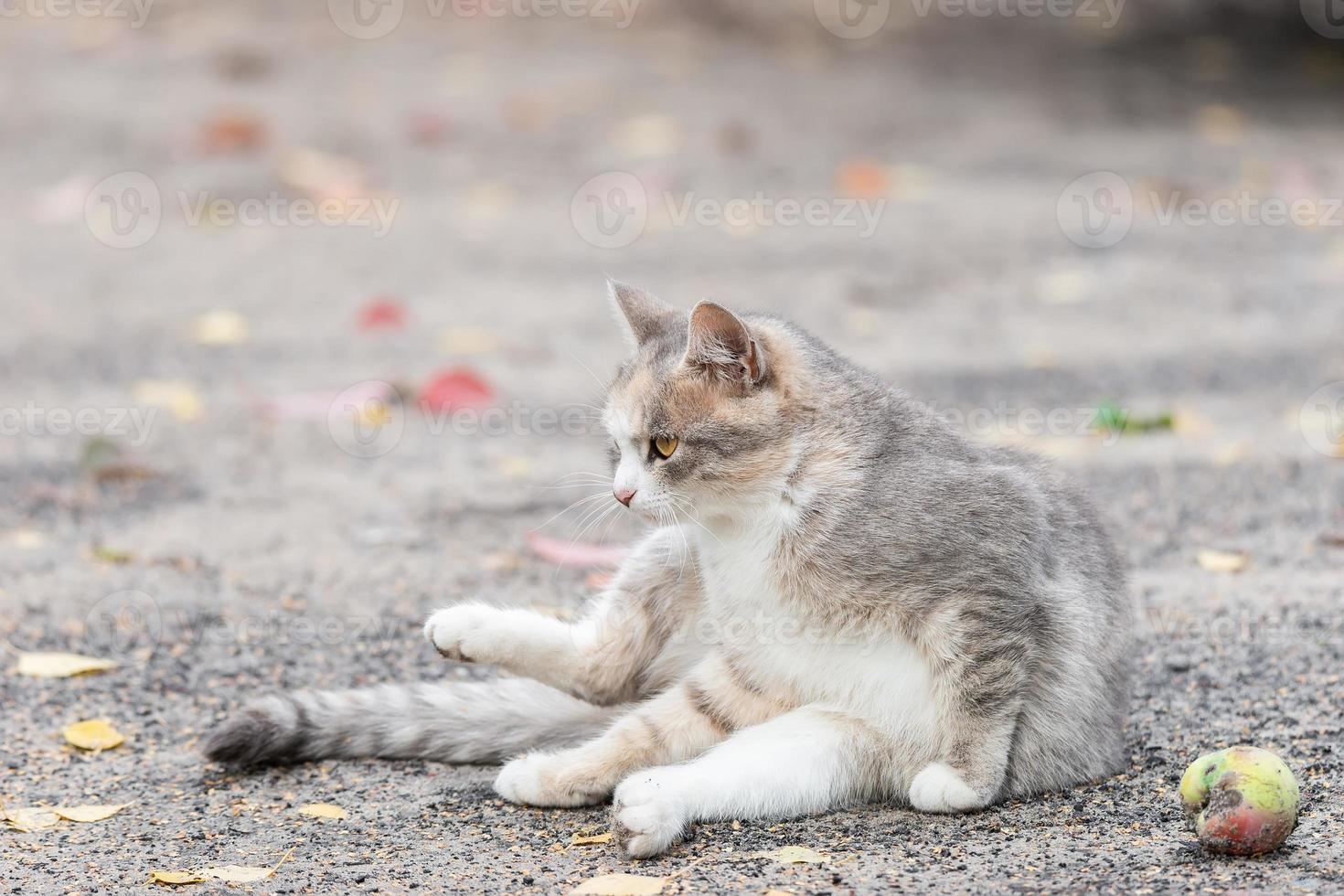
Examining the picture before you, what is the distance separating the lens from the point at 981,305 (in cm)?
802

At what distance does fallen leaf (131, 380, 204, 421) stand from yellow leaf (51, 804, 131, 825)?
135 inches

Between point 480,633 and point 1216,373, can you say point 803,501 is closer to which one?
point 480,633

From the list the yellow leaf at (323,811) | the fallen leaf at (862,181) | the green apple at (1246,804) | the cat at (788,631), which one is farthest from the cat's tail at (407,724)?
the fallen leaf at (862,181)

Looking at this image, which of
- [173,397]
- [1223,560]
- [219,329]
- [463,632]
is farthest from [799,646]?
[219,329]

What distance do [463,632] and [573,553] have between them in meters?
1.56

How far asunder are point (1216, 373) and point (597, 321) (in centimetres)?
302

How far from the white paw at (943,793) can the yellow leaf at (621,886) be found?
1.89 ft

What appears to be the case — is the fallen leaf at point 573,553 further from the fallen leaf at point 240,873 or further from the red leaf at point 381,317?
the red leaf at point 381,317

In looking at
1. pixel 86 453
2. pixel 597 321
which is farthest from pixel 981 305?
pixel 86 453

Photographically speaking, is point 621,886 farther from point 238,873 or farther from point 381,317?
point 381,317

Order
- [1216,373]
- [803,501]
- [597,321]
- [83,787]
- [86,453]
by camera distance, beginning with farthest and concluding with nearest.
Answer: [597,321]
[1216,373]
[86,453]
[83,787]
[803,501]

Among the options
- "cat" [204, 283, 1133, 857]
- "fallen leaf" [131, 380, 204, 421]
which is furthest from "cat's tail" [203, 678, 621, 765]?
"fallen leaf" [131, 380, 204, 421]

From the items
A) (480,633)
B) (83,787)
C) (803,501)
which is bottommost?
(83,787)

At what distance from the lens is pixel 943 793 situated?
300 cm
